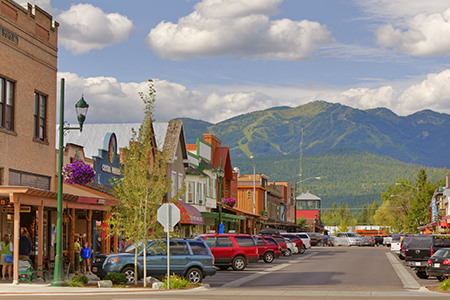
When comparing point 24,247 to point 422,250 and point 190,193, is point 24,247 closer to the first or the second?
point 422,250

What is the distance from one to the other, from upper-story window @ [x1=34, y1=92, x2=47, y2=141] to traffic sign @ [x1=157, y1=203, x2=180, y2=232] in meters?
8.17

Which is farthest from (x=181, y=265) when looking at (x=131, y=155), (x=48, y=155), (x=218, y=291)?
(x=48, y=155)

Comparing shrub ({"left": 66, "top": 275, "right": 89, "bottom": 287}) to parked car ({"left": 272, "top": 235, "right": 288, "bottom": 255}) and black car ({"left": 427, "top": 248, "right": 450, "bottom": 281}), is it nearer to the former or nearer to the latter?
black car ({"left": 427, "top": 248, "right": 450, "bottom": 281})

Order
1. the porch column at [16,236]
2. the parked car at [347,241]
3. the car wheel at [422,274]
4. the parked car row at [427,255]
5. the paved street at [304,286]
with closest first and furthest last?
the paved street at [304,286] < the porch column at [16,236] < the parked car row at [427,255] < the car wheel at [422,274] < the parked car at [347,241]

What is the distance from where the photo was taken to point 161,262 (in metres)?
23.4

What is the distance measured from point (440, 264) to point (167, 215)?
10620mm

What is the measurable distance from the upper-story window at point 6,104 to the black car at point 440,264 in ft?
54.7

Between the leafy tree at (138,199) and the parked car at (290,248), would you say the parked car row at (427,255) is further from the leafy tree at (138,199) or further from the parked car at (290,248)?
the parked car at (290,248)

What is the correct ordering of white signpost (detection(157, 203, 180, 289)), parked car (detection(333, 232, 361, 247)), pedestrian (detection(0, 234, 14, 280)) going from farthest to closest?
parked car (detection(333, 232, 361, 247)) → pedestrian (detection(0, 234, 14, 280)) → white signpost (detection(157, 203, 180, 289))

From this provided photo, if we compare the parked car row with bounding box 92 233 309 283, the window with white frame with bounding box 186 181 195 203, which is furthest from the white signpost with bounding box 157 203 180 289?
the window with white frame with bounding box 186 181 195 203

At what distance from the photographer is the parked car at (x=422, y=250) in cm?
2814

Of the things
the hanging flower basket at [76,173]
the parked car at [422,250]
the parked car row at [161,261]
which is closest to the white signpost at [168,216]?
the parked car row at [161,261]

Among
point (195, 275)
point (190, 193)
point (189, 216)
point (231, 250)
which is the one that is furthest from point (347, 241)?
point (195, 275)

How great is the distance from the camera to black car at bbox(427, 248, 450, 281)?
932 inches
